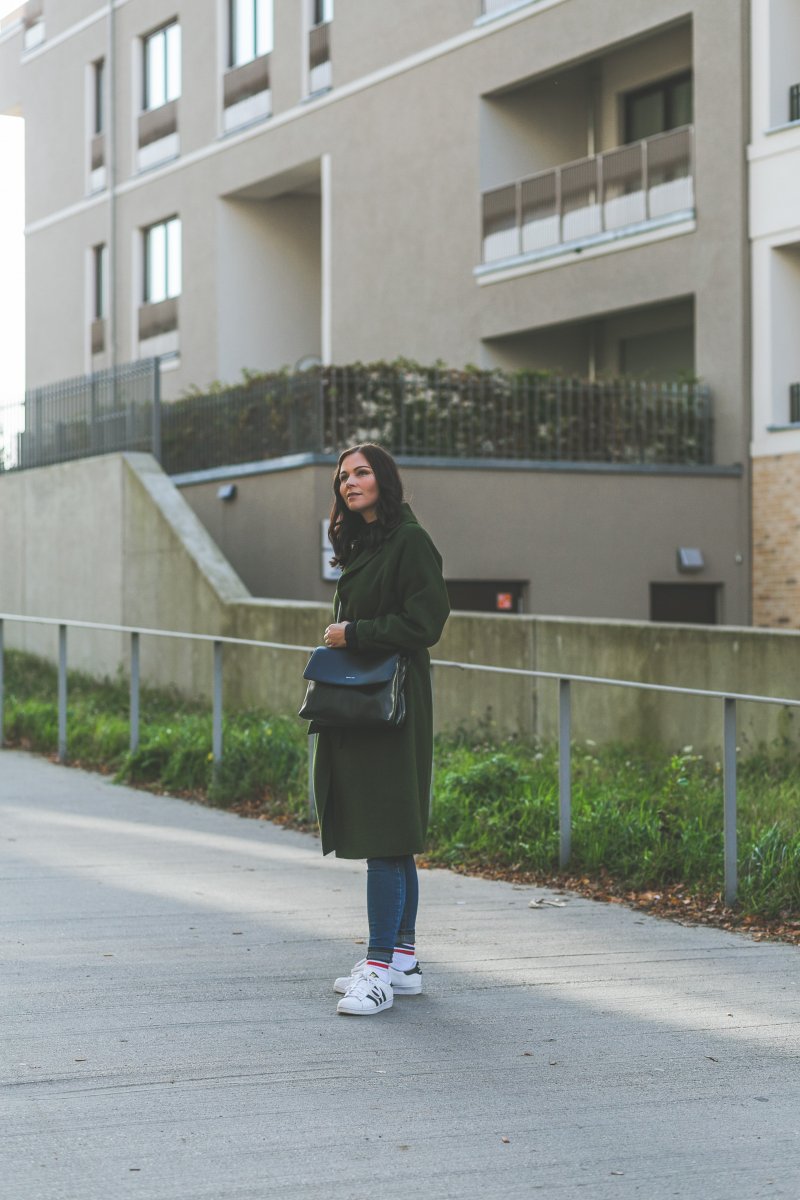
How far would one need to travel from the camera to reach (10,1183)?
397 centimetres

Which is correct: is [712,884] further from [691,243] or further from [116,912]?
[691,243]

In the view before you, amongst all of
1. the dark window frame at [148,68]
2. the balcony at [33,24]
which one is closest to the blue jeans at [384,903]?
the dark window frame at [148,68]

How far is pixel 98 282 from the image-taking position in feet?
107

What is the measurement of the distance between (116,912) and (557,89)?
60.5 feet

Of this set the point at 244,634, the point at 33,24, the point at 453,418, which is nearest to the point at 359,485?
the point at 244,634

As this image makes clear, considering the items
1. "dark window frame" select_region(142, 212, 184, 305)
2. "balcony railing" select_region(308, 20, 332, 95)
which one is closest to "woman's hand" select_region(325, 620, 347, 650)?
"balcony railing" select_region(308, 20, 332, 95)

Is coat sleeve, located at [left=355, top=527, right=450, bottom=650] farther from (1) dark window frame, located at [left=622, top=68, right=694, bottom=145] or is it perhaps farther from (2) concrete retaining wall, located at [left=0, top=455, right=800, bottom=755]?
(1) dark window frame, located at [left=622, top=68, right=694, bottom=145]

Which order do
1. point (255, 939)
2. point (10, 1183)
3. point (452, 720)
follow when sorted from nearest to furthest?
1. point (10, 1183)
2. point (255, 939)
3. point (452, 720)

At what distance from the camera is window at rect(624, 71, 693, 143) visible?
2203 cm

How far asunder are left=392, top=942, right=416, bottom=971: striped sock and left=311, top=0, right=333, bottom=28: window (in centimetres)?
2241

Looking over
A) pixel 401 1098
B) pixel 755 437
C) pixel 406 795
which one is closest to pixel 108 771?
pixel 406 795

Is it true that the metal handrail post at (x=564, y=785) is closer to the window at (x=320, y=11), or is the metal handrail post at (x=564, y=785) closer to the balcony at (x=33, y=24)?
the window at (x=320, y=11)

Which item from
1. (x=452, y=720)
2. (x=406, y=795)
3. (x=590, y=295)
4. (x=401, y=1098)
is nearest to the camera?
(x=401, y=1098)

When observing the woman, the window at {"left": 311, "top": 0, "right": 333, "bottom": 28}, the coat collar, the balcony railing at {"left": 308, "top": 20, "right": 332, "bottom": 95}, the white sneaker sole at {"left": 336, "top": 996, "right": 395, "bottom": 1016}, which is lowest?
the white sneaker sole at {"left": 336, "top": 996, "right": 395, "bottom": 1016}
